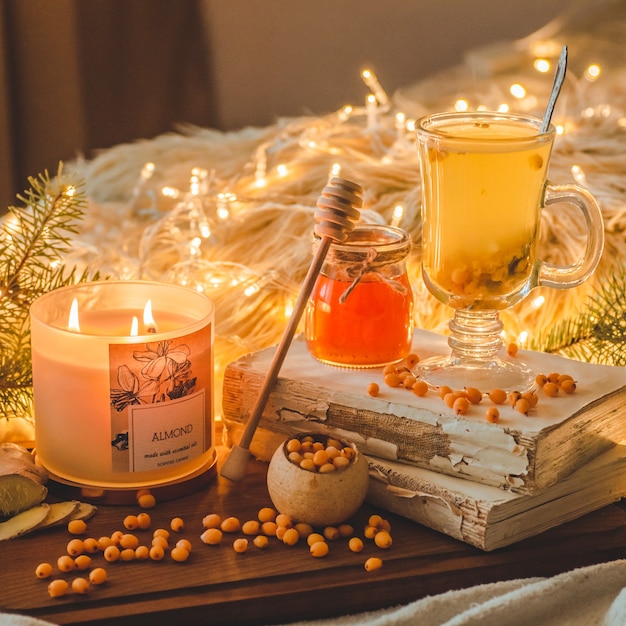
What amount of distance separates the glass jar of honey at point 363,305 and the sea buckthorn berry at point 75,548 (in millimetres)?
306

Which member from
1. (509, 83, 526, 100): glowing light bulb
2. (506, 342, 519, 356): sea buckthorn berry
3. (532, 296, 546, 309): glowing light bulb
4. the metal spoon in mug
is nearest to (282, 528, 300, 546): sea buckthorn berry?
(506, 342, 519, 356): sea buckthorn berry

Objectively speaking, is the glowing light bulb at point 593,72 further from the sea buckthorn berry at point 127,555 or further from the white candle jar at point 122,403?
the sea buckthorn berry at point 127,555

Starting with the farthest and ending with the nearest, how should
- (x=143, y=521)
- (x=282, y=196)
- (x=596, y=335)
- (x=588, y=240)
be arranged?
(x=282, y=196)
(x=596, y=335)
(x=588, y=240)
(x=143, y=521)

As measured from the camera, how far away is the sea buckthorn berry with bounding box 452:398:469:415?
849mm

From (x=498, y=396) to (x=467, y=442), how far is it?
0.18ft

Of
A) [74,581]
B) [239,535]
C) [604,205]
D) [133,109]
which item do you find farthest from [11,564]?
[133,109]

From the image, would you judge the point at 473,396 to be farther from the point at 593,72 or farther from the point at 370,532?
the point at 593,72

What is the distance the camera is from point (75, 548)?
0.80 meters

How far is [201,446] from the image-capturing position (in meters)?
0.91

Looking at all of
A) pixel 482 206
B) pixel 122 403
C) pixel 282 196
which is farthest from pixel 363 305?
pixel 282 196

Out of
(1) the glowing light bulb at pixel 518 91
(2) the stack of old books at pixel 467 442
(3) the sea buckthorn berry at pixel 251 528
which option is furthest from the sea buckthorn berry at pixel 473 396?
(1) the glowing light bulb at pixel 518 91

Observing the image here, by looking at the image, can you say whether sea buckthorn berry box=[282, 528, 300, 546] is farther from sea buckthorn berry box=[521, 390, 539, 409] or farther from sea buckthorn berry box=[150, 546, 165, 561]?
sea buckthorn berry box=[521, 390, 539, 409]

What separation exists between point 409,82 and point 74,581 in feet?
5.71

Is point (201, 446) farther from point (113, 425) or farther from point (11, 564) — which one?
point (11, 564)
